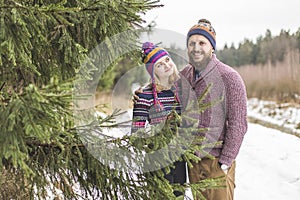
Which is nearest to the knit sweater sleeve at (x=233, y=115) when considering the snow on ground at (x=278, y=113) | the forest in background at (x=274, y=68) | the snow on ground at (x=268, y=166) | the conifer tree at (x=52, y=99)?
the conifer tree at (x=52, y=99)

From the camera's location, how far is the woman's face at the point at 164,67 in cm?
253

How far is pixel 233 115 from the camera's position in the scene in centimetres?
260

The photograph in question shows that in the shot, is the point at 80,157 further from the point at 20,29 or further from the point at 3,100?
the point at 20,29

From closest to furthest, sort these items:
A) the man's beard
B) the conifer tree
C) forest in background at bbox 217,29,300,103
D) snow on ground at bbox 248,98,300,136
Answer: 1. the conifer tree
2. the man's beard
3. snow on ground at bbox 248,98,300,136
4. forest in background at bbox 217,29,300,103

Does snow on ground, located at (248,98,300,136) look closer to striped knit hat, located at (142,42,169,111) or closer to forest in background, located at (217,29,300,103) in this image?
forest in background, located at (217,29,300,103)

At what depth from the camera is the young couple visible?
2541mm

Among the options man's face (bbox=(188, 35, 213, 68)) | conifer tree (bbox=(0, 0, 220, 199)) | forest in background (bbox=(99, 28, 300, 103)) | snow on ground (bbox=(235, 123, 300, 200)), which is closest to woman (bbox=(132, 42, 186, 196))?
man's face (bbox=(188, 35, 213, 68))

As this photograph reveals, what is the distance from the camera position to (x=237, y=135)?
2598mm

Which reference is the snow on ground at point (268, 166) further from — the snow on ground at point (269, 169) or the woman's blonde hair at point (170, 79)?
the woman's blonde hair at point (170, 79)

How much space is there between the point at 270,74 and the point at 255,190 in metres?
11.3

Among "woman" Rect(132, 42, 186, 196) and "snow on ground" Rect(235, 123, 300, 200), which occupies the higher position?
"woman" Rect(132, 42, 186, 196)

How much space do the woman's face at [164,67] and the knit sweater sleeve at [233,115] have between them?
0.37 m

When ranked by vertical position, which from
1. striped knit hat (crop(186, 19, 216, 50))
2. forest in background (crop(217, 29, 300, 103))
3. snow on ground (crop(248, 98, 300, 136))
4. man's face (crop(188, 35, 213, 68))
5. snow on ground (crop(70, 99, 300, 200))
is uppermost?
striped knit hat (crop(186, 19, 216, 50))

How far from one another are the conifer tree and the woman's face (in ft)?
0.97
